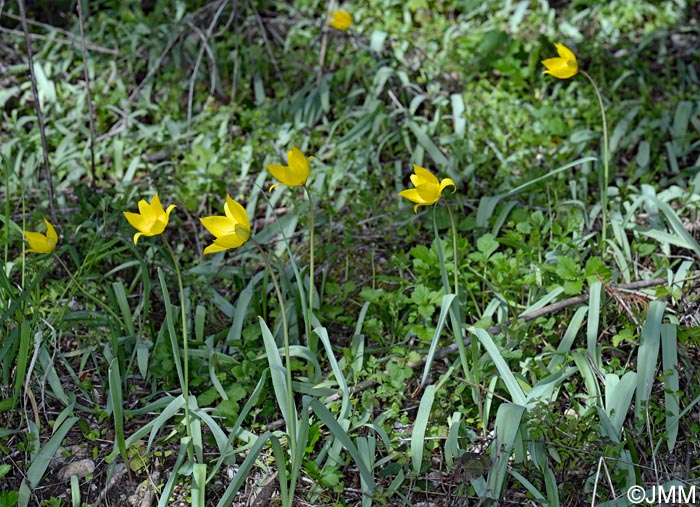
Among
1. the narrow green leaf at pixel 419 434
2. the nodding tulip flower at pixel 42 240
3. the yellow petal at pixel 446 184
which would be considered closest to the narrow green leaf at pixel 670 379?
the narrow green leaf at pixel 419 434

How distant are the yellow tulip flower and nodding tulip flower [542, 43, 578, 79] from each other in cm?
123

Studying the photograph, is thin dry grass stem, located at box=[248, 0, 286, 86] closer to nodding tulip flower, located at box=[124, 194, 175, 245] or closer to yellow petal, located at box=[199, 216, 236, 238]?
nodding tulip flower, located at box=[124, 194, 175, 245]

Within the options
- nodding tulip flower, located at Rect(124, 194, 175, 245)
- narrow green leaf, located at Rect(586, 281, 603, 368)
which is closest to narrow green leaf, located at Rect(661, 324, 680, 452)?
narrow green leaf, located at Rect(586, 281, 603, 368)

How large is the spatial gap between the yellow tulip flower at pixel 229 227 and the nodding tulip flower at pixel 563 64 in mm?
1233

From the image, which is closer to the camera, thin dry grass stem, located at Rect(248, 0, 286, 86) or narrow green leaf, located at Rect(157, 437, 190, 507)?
narrow green leaf, located at Rect(157, 437, 190, 507)

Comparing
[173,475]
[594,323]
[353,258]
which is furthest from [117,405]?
[594,323]

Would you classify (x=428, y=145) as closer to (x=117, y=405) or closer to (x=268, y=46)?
(x=268, y=46)

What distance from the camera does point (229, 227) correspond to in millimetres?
1866

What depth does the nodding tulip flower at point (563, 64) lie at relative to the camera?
2443 millimetres

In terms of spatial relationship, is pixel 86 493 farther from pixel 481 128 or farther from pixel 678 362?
pixel 481 128

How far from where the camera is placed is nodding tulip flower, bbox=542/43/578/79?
8.02ft

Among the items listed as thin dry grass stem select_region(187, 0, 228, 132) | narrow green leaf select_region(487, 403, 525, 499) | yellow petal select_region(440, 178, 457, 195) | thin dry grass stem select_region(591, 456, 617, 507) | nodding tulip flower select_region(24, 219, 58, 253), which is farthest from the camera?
thin dry grass stem select_region(187, 0, 228, 132)

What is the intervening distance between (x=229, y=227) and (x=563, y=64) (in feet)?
4.37

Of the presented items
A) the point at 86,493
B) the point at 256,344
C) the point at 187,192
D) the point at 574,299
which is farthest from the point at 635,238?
the point at 86,493
